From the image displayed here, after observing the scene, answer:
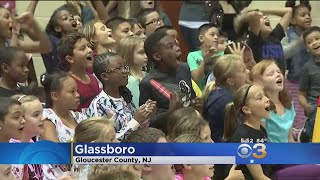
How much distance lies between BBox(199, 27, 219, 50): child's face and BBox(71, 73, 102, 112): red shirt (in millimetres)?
1387

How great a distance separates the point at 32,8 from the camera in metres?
8.51

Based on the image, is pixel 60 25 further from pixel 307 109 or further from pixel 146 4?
pixel 307 109

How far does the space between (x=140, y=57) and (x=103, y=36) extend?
588 millimetres

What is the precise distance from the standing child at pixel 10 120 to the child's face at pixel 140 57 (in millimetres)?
1559

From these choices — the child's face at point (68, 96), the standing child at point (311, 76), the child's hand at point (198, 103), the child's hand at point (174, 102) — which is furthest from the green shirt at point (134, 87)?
the standing child at point (311, 76)

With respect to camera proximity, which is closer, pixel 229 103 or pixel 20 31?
pixel 229 103

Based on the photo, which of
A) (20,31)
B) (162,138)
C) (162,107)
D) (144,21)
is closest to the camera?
(162,138)

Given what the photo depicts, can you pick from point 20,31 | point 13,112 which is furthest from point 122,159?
point 20,31

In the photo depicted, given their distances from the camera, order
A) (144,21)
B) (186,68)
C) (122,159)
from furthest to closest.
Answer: (144,21), (186,68), (122,159)

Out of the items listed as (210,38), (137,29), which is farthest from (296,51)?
(137,29)

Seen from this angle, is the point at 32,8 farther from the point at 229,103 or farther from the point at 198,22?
the point at 229,103

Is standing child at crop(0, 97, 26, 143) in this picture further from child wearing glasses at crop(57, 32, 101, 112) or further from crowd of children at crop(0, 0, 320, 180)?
child wearing glasses at crop(57, 32, 101, 112)

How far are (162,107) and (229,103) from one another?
1.59 ft

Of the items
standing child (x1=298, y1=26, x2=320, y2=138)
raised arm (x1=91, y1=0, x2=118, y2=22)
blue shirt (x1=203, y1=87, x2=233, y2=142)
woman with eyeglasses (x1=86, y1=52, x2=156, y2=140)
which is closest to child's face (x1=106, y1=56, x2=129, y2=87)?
woman with eyeglasses (x1=86, y1=52, x2=156, y2=140)
